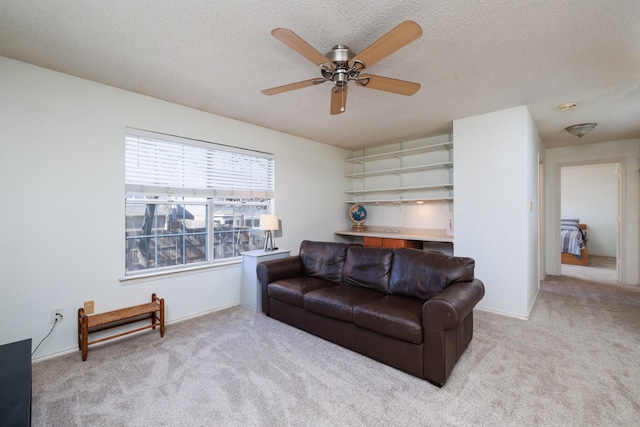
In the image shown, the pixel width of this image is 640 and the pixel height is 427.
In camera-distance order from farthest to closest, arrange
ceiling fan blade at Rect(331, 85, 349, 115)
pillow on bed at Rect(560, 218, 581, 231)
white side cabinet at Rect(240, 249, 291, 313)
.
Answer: pillow on bed at Rect(560, 218, 581, 231) < white side cabinet at Rect(240, 249, 291, 313) < ceiling fan blade at Rect(331, 85, 349, 115)

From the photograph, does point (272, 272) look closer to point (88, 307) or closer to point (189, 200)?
point (189, 200)

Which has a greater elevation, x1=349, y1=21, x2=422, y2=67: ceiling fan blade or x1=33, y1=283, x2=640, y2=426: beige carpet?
x1=349, y1=21, x2=422, y2=67: ceiling fan blade

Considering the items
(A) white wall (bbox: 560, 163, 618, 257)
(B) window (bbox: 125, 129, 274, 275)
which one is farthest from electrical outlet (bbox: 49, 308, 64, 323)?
(A) white wall (bbox: 560, 163, 618, 257)

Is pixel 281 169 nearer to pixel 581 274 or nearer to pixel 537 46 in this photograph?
pixel 537 46

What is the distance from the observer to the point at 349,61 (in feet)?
6.09

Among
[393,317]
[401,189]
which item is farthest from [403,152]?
[393,317]

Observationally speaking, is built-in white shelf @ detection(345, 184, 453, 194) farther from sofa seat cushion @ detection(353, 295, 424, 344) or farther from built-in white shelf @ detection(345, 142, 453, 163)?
sofa seat cushion @ detection(353, 295, 424, 344)

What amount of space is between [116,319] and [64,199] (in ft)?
3.79

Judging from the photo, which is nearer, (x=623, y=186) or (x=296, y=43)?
(x=296, y=43)

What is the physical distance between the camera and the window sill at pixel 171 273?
2.84 metres

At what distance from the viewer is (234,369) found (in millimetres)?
2225

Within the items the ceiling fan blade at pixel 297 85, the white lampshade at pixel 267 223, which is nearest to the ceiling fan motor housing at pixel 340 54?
the ceiling fan blade at pixel 297 85

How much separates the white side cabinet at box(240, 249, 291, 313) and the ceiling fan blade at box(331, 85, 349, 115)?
2047 millimetres

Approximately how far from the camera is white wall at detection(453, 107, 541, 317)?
10.6 feet
